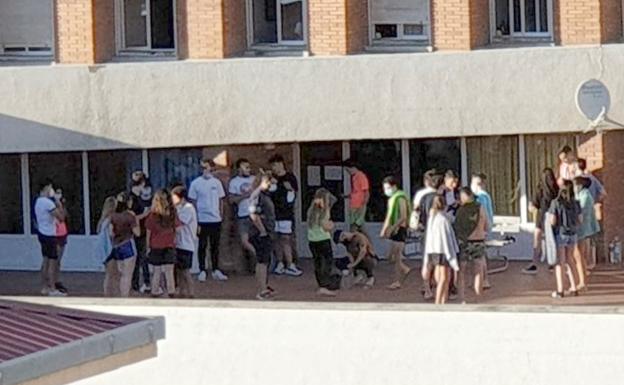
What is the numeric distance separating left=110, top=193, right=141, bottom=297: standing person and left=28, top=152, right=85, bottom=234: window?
5.68m

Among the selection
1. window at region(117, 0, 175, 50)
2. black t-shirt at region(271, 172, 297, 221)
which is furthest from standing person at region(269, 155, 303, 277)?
window at region(117, 0, 175, 50)

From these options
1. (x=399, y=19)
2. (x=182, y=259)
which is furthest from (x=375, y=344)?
(x=399, y=19)

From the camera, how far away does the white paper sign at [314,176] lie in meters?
27.8

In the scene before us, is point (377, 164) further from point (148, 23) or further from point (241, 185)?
point (148, 23)

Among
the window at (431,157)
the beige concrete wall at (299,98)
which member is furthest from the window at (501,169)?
the beige concrete wall at (299,98)

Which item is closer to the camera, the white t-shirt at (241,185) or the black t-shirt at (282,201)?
the black t-shirt at (282,201)

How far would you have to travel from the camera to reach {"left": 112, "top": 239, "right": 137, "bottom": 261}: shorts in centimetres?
2159

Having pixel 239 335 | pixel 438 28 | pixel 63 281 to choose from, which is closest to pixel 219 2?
pixel 438 28

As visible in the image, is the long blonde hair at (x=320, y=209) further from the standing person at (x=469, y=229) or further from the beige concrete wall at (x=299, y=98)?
the beige concrete wall at (x=299, y=98)

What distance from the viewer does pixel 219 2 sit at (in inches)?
1051

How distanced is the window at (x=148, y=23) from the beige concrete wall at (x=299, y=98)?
86 centimetres

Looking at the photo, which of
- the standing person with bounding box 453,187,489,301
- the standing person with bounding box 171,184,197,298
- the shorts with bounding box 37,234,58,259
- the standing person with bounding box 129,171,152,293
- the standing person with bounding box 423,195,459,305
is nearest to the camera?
the standing person with bounding box 423,195,459,305

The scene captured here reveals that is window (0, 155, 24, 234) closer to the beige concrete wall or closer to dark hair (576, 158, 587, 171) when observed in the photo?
the beige concrete wall

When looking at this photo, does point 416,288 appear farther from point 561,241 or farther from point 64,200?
point 64,200
